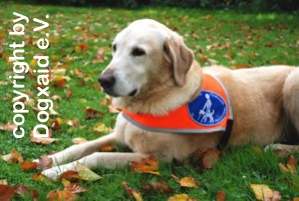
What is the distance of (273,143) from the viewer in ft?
11.8

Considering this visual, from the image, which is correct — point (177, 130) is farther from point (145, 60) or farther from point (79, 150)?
point (79, 150)

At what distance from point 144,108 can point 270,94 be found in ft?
3.69

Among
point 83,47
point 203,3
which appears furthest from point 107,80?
point 203,3

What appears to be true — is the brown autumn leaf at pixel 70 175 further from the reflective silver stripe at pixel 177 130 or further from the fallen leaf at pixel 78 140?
the fallen leaf at pixel 78 140

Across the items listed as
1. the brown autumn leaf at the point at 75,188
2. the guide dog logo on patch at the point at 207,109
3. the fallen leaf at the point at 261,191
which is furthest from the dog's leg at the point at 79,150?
the fallen leaf at the point at 261,191

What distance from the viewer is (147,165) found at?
2.96 meters

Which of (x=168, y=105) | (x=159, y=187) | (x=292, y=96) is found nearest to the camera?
(x=159, y=187)

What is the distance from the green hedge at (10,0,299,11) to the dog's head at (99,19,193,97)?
11.8 metres

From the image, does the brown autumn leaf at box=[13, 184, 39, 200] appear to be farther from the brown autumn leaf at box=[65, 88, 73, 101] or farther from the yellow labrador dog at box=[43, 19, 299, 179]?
the brown autumn leaf at box=[65, 88, 73, 101]

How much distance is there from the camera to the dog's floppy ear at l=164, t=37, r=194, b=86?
3.12 m

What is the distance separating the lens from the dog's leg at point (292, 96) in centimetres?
344

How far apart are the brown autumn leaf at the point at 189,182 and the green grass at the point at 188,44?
0.04 metres

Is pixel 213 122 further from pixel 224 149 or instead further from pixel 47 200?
pixel 47 200

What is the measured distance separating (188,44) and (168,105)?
572cm
